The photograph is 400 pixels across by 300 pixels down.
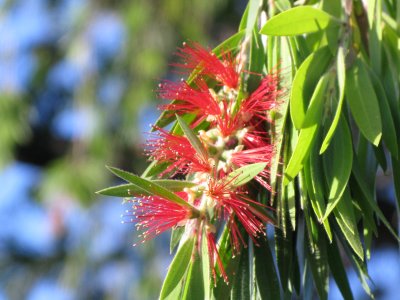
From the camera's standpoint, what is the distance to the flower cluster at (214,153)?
740 mm

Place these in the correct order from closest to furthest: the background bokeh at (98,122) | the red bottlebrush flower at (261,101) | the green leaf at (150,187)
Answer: the green leaf at (150,187) < the red bottlebrush flower at (261,101) < the background bokeh at (98,122)

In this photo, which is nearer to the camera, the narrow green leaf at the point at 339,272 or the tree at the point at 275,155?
the tree at the point at 275,155

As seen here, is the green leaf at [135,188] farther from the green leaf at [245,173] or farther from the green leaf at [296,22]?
the green leaf at [296,22]

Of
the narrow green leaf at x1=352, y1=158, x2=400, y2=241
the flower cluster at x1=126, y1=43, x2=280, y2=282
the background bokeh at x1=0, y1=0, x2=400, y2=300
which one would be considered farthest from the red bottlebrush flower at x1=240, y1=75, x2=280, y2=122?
the background bokeh at x1=0, y1=0, x2=400, y2=300

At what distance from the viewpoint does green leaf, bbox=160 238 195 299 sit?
71 centimetres

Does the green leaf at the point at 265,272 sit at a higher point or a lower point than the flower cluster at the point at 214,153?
lower

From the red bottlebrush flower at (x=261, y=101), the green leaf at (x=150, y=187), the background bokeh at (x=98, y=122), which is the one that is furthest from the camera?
the background bokeh at (x=98, y=122)

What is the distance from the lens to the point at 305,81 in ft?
2.52

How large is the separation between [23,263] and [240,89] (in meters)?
2.70

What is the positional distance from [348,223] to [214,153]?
144 millimetres

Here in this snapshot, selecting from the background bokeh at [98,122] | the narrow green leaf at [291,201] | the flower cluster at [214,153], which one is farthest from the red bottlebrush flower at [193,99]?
the background bokeh at [98,122]

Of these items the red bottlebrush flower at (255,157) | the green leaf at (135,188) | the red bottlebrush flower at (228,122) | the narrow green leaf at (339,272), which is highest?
the red bottlebrush flower at (228,122)

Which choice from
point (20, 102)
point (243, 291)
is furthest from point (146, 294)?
point (243, 291)

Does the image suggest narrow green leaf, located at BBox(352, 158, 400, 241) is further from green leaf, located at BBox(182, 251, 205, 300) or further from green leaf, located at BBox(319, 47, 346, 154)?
green leaf, located at BBox(182, 251, 205, 300)
